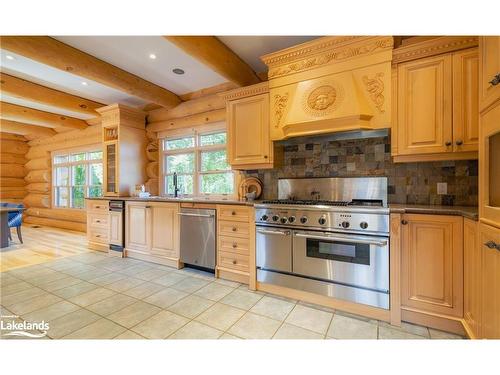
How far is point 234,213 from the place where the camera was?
258cm

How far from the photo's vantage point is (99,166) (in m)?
5.59

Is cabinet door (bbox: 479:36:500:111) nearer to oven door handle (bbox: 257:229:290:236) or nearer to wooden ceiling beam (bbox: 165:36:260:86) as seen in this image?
oven door handle (bbox: 257:229:290:236)

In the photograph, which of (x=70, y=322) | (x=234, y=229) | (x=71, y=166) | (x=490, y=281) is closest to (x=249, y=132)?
(x=234, y=229)

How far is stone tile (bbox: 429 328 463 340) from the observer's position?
5.27ft

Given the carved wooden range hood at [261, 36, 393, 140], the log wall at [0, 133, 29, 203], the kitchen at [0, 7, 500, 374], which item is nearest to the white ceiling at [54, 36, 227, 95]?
the kitchen at [0, 7, 500, 374]

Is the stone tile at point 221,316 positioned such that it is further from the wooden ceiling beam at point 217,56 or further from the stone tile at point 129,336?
the wooden ceiling beam at point 217,56

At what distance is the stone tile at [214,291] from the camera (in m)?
2.27

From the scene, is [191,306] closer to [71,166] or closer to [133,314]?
[133,314]

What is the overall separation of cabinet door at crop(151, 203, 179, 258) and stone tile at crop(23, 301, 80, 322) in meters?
1.17

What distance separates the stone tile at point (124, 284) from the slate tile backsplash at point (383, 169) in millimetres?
2015

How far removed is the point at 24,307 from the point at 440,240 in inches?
143

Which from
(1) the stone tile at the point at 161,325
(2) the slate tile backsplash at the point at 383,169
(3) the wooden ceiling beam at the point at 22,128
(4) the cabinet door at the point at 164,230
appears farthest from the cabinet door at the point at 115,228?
(3) the wooden ceiling beam at the point at 22,128
